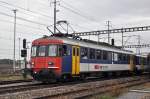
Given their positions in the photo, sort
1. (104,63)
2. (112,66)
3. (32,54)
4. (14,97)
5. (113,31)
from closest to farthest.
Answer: (14,97)
(32,54)
(104,63)
(112,66)
(113,31)

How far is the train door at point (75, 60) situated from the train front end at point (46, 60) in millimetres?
1543

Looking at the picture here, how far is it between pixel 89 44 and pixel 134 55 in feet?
53.3

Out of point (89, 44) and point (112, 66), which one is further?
point (112, 66)

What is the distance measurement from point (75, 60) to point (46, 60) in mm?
2279

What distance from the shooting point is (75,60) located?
24.3 m

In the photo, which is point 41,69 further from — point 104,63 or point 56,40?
point 104,63

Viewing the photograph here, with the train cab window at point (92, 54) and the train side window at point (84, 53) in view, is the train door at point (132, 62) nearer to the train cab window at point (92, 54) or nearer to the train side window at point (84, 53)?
the train cab window at point (92, 54)


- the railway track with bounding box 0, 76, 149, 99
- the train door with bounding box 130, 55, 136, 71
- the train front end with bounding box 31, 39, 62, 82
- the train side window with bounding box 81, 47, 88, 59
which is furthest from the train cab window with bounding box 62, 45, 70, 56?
the train door with bounding box 130, 55, 136, 71

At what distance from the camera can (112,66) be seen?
33.3 m

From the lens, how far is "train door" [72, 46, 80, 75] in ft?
78.8

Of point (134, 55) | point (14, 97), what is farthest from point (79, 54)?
point (134, 55)

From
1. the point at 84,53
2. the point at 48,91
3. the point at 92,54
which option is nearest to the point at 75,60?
the point at 84,53

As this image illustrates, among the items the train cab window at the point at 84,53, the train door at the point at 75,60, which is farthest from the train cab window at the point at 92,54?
the train door at the point at 75,60

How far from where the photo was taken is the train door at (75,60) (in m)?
24.0
